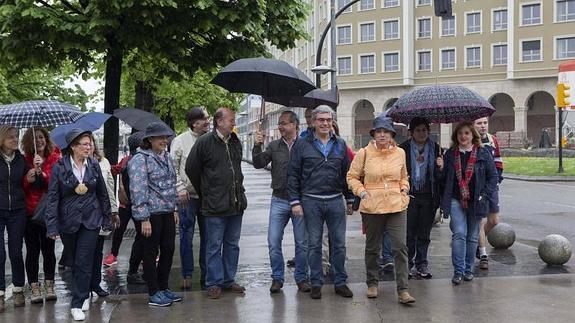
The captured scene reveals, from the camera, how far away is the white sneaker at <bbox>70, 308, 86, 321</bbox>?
5.93 meters

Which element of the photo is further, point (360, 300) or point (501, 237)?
point (501, 237)

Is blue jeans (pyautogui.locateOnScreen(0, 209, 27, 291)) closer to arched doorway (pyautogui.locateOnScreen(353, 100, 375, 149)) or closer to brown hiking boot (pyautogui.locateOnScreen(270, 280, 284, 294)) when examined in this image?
brown hiking boot (pyautogui.locateOnScreen(270, 280, 284, 294))

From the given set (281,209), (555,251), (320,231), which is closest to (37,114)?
(281,209)

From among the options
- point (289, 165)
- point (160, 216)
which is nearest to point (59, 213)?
point (160, 216)

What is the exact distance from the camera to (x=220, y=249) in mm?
6891

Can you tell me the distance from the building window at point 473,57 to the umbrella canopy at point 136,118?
53272 mm

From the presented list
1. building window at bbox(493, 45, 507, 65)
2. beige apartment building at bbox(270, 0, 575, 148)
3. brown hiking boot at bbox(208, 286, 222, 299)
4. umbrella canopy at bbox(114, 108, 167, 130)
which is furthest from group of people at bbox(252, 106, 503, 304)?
building window at bbox(493, 45, 507, 65)

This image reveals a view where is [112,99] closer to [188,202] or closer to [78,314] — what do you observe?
[188,202]

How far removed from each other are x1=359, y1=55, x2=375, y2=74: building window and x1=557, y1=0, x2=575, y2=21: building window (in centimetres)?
1628

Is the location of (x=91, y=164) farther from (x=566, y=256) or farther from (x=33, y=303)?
(x=566, y=256)

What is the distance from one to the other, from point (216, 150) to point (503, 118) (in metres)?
57.2

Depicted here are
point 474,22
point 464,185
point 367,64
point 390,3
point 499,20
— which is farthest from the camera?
point 367,64

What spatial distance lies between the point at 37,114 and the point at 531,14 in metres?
54.4

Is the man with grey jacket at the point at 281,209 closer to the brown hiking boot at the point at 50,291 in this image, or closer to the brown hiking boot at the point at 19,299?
the brown hiking boot at the point at 50,291
